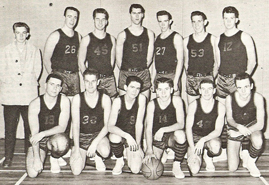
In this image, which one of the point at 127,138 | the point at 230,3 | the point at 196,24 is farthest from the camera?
the point at 230,3

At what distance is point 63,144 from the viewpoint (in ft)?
14.4

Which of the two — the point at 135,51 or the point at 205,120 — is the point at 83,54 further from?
the point at 205,120

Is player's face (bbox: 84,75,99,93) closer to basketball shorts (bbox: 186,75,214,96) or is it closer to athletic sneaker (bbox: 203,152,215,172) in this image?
basketball shorts (bbox: 186,75,214,96)

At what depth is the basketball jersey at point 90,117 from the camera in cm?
450

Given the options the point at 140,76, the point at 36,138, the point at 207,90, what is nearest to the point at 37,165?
the point at 36,138

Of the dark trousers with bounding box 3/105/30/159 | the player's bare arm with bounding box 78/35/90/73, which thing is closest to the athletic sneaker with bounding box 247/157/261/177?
the player's bare arm with bounding box 78/35/90/73

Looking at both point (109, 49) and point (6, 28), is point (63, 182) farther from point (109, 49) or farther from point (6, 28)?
point (6, 28)

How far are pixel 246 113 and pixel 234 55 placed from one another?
833mm

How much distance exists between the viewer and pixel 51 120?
4453 millimetres

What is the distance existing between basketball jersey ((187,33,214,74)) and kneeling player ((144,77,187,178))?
676 millimetres

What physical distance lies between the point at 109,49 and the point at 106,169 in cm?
155

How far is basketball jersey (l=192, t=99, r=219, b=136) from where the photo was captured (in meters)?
4.46

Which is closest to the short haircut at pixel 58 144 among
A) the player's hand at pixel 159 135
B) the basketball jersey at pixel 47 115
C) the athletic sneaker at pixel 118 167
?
the basketball jersey at pixel 47 115

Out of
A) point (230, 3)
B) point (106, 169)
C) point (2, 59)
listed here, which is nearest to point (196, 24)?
point (230, 3)
